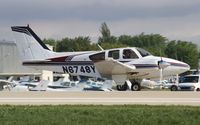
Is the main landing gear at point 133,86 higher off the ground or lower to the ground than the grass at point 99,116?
higher

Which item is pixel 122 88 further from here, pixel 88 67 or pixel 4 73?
pixel 4 73

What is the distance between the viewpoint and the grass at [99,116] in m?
12.5

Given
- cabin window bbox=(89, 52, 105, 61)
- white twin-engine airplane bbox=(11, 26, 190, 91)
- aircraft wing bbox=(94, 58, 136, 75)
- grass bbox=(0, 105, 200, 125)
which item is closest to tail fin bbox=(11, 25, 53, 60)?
white twin-engine airplane bbox=(11, 26, 190, 91)

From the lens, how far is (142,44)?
17650 cm

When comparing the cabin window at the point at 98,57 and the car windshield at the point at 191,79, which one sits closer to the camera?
the cabin window at the point at 98,57

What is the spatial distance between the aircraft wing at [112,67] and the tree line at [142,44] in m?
95.9

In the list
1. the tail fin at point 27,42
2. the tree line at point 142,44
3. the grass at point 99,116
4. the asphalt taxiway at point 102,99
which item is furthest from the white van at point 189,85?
the tree line at point 142,44

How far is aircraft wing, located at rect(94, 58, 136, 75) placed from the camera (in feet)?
103

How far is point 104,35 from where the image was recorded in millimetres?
163750

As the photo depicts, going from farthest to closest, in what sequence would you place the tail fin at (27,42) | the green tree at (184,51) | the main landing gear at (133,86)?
the green tree at (184,51) < the tail fin at (27,42) < the main landing gear at (133,86)

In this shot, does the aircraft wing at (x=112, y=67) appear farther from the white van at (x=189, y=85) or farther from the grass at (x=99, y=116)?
the grass at (x=99, y=116)

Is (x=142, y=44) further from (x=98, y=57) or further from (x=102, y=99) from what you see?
(x=102, y=99)

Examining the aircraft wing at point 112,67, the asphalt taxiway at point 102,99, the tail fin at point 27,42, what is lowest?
the asphalt taxiway at point 102,99

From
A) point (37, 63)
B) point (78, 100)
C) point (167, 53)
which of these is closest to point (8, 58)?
point (167, 53)
